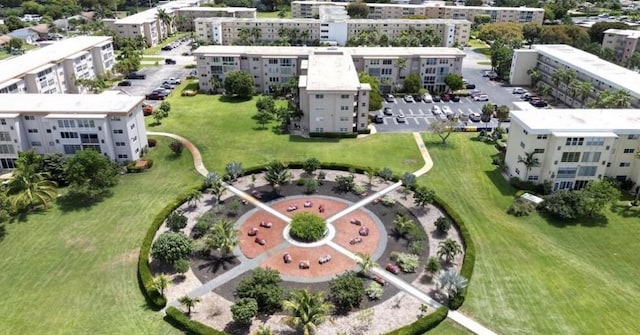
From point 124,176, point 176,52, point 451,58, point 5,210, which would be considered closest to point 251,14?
point 176,52

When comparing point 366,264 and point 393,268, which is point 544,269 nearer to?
point 393,268

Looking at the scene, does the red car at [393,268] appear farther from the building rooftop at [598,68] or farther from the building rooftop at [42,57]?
the building rooftop at [42,57]

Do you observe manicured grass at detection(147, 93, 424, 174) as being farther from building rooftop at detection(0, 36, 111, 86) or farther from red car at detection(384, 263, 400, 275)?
building rooftop at detection(0, 36, 111, 86)

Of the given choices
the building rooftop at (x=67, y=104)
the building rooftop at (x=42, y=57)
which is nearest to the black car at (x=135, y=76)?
the building rooftop at (x=42, y=57)

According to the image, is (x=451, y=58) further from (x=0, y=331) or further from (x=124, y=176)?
(x=0, y=331)

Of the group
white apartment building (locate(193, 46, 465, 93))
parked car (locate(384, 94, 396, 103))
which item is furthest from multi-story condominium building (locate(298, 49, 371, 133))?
white apartment building (locate(193, 46, 465, 93))

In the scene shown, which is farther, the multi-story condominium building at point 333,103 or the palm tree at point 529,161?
the multi-story condominium building at point 333,103
